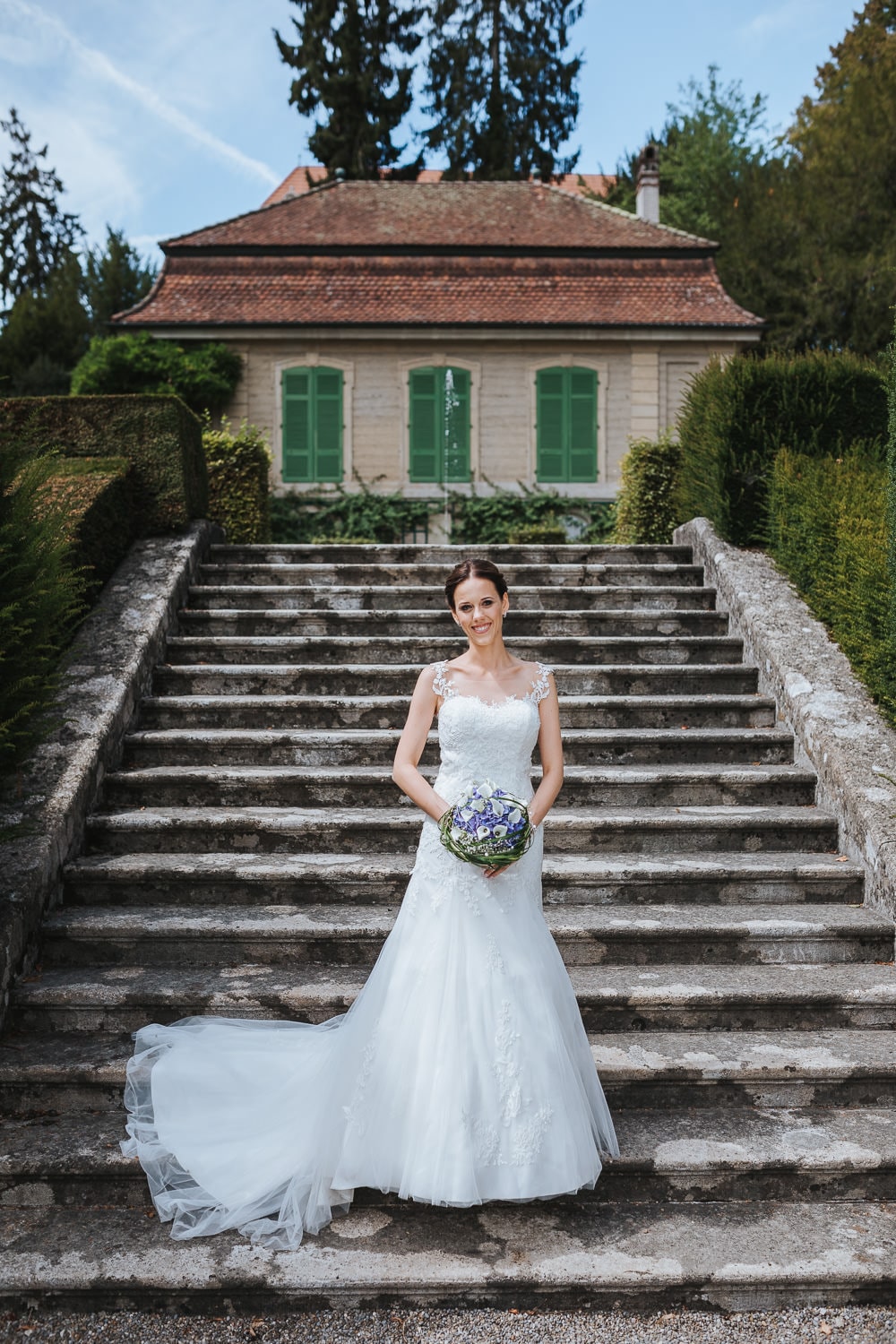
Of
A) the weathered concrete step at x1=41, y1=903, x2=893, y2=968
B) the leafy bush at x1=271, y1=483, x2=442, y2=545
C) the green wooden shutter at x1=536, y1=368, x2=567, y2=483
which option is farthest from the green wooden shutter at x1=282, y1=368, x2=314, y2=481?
the weathered concrete step at x1=41, y1=903, x2=893, y2=968

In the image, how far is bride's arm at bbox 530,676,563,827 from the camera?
3.18m

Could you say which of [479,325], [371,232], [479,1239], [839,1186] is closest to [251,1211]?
[479,1239]

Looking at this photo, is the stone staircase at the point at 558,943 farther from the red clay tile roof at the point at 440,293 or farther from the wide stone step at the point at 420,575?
the red clay tile roof at the point at 440,293

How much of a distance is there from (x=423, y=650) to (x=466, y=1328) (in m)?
4.30

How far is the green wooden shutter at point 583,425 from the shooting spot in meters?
A: 15.2

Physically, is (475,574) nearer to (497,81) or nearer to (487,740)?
(487,740)

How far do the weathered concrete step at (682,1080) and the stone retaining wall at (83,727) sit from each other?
1.34 ft

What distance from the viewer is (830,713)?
5.33 meters

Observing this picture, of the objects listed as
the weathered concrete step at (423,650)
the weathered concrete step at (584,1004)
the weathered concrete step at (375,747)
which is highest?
the weathered concrete step at (423,650)

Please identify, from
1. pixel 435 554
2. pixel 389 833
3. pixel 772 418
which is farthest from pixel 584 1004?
pixel 772 418

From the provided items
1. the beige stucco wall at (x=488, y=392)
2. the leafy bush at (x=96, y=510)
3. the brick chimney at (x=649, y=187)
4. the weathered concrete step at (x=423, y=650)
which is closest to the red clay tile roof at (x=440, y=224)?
the brick chimney at (x=649, y=187)

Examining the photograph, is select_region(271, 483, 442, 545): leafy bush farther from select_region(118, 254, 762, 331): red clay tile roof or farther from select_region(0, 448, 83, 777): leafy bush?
select_region(0, 448, 83, 777): leafy bush

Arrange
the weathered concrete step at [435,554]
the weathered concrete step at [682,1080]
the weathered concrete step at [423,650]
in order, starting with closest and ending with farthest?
the weathered concrete step at [682,1080], the weathered concrete step at [423,650], the weathered concrete step at [435,554]

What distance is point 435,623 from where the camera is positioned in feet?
22.5
